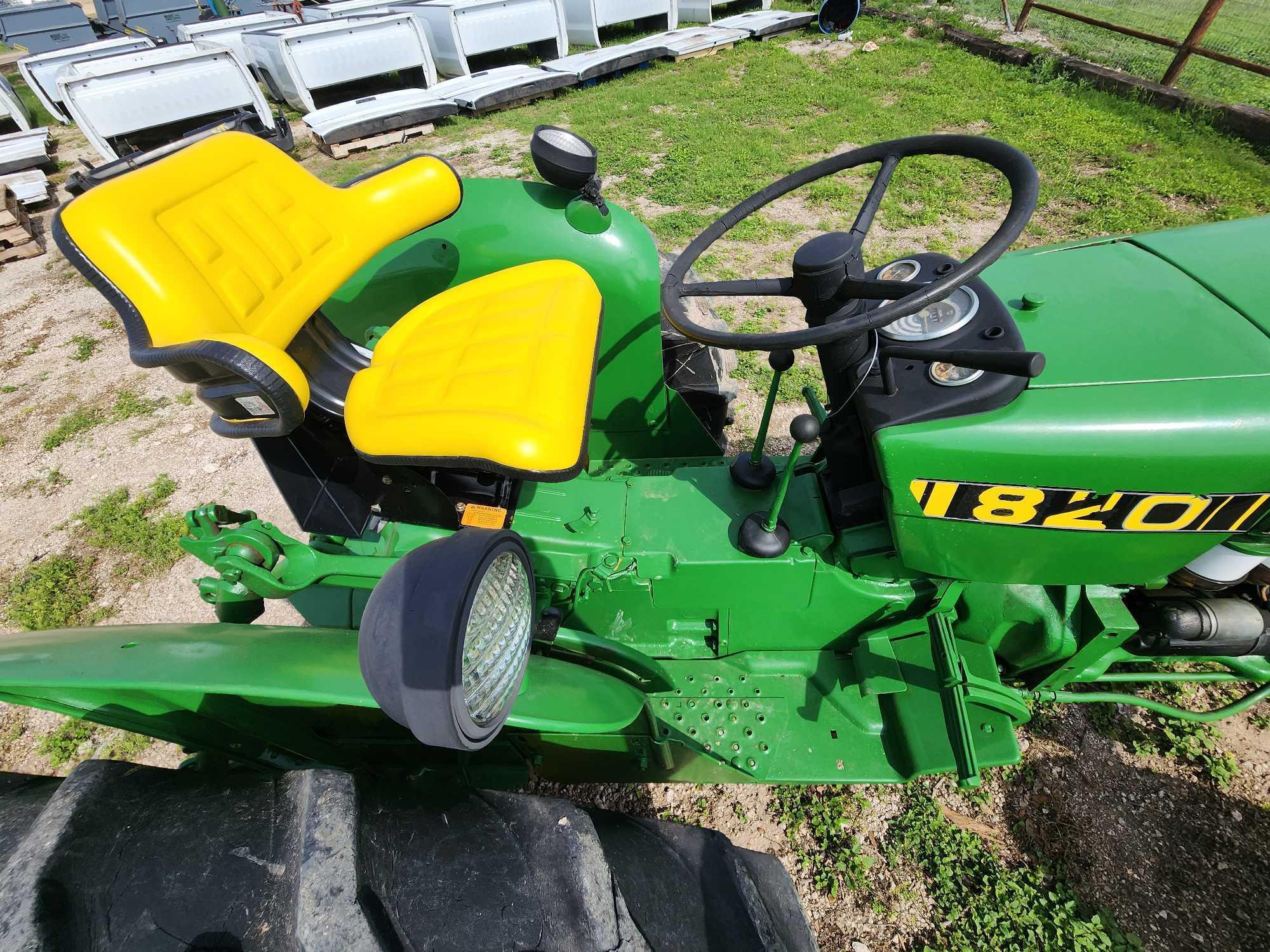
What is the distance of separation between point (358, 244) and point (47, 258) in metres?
5.92

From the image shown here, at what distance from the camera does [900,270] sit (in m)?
1.36

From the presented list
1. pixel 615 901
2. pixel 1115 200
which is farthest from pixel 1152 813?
pixel 1115 200

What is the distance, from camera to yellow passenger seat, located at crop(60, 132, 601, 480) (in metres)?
1.38

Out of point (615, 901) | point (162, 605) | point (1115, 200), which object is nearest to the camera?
point (615, 901)

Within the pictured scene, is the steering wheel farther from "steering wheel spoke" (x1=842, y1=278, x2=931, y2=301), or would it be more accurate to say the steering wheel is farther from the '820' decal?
the '820' decal

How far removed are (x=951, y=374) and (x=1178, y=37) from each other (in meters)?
7.83

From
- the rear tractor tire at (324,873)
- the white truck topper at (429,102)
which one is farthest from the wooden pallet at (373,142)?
the rear tractor tire at (324,873)

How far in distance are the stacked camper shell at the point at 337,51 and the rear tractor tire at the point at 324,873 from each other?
8.60 meters

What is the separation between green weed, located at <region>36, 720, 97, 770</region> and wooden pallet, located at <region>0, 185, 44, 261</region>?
5524 mm

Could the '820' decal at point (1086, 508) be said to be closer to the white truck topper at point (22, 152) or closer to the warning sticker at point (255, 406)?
the warning sticker at point (255, 406)

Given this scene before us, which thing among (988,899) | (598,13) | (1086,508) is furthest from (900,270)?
(598,13)

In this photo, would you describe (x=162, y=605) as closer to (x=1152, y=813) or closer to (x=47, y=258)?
(x=1152, y=813)

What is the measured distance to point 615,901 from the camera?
1.09 meters

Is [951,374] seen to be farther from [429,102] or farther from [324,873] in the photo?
[429,102]
